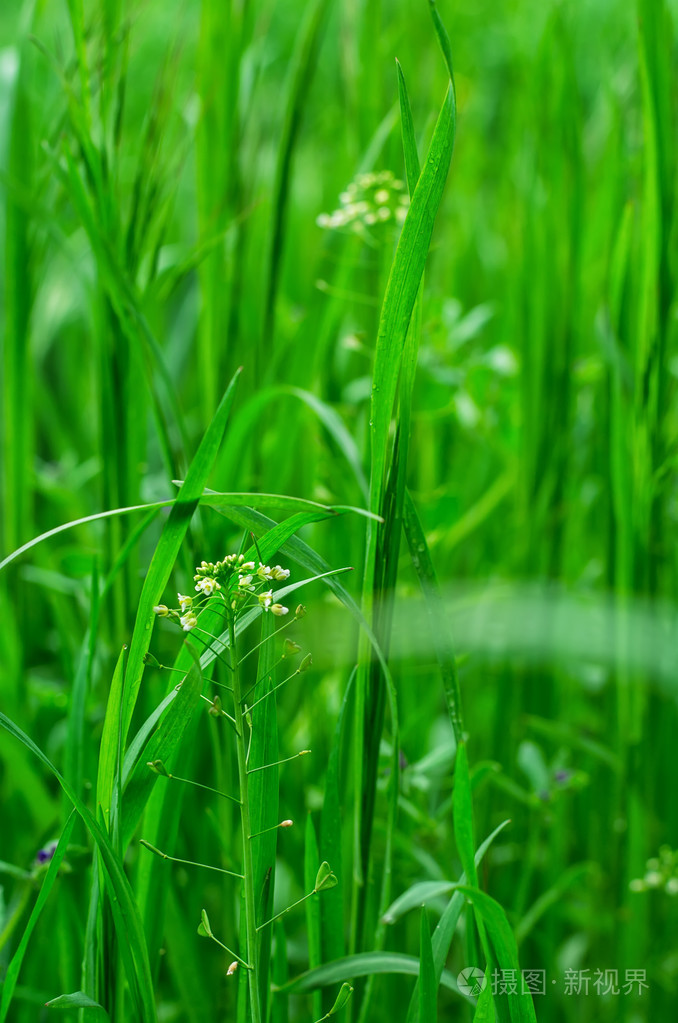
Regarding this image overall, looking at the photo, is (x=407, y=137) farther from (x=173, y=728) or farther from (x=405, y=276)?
(x=173, y=728)

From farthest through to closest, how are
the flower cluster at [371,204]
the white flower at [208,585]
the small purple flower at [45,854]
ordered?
the flower cluster at [371,204] < the small purple flower at [45,854] < the white flower at [208,585]

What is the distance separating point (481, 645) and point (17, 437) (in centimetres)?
33

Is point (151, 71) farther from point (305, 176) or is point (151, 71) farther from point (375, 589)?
point (375, 589)

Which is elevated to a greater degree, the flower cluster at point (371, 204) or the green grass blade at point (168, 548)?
the flower cluster at point (371, 204)

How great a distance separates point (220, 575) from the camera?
27 cm

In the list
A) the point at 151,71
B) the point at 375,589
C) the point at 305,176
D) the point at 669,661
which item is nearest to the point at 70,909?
the point at 375,589

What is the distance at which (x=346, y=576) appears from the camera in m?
0.50

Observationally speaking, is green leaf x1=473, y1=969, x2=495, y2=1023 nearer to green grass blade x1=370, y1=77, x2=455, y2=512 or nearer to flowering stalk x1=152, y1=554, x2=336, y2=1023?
flowering stalk x1=152, y1=554, x2=336, y2=1023

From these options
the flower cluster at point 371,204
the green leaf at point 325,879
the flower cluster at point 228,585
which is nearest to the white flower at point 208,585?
the flower cluster at point 228,585

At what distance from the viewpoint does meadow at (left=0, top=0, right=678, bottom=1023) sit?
31 centimetres

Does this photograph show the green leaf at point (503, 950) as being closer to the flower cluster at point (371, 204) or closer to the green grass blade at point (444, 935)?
the green grass blade at point (444, 935)

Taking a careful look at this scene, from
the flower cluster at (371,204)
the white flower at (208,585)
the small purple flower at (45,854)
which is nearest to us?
the white flower at (208,585)

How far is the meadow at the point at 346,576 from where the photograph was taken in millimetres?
314

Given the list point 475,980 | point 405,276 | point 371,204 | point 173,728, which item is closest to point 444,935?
point 475,980
